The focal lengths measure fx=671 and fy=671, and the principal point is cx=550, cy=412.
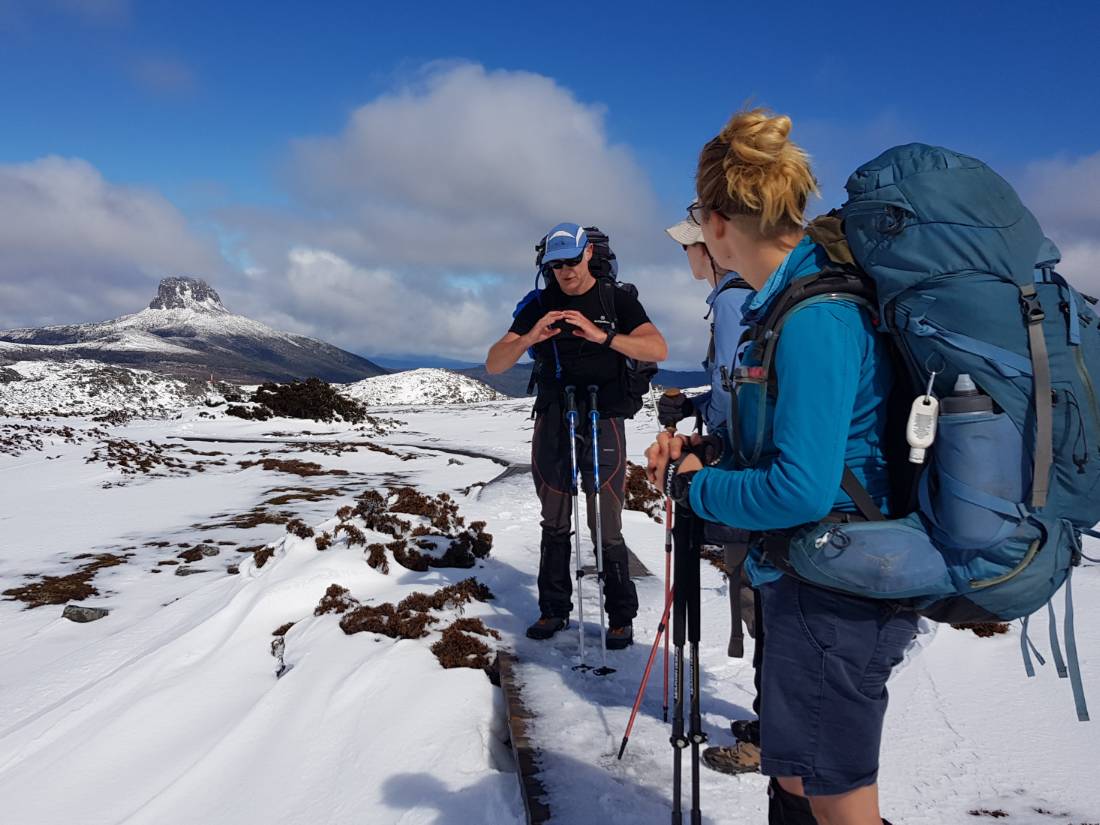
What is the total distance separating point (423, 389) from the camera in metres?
103

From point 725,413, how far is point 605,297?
2106 millimetres

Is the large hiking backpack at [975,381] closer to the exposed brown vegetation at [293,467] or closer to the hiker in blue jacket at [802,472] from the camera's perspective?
the hiker in blue jacket at [802,472]

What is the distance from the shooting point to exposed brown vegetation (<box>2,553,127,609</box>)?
8097 mm

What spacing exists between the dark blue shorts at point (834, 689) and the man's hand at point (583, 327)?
278cm

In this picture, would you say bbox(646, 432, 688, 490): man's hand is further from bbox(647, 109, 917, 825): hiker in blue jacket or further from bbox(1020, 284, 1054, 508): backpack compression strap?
bbox(1020, 284, 1054, 508): backpack compression strap

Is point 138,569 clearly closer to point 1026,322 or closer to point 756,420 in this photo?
point 756,420

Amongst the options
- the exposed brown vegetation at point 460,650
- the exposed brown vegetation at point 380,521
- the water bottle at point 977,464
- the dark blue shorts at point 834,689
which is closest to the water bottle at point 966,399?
the water bottle at point 977,464

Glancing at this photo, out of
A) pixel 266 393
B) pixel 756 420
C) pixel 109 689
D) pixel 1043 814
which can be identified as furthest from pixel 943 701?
pixel 266 393

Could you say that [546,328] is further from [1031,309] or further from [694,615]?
[1031,309]

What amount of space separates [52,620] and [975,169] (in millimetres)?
9267

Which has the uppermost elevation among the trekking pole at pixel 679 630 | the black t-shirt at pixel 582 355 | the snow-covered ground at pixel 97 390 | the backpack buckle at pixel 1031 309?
the snow-covered ground at pixel 97 390

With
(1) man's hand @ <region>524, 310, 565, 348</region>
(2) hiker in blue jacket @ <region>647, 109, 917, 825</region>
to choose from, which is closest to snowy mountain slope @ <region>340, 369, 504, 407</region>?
(1) man's hand @ <region>524, 310, 565, 348</region>

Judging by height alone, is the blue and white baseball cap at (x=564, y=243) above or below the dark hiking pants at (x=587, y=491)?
above

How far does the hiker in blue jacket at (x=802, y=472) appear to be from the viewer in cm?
177
